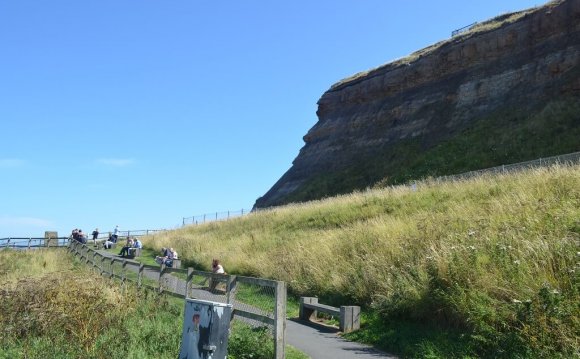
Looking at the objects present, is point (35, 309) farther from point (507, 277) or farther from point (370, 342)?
point (507, 277)

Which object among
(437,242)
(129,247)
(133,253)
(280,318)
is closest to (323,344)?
(280,318)

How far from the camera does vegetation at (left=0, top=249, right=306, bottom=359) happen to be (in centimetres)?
803

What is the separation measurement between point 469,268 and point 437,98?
4078 cm

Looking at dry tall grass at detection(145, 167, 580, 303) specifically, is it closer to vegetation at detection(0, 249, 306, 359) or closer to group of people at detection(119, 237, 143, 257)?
vegetation at detection(0, 249, 306, 359)

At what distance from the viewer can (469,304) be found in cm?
809

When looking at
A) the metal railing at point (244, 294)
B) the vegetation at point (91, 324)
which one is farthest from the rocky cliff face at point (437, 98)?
the vegetation at point (91, 324)

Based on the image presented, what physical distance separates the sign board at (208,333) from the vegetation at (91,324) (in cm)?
166

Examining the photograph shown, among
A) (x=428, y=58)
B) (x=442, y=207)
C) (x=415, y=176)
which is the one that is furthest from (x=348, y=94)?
(x=442, y=207)

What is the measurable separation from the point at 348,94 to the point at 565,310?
181ft

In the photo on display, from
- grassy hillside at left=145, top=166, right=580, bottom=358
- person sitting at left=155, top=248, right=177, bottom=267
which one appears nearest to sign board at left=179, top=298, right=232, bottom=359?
grassy hillside at left=145, top=166, right=580, bottom=358

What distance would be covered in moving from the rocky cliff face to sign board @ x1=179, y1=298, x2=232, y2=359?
27952mm

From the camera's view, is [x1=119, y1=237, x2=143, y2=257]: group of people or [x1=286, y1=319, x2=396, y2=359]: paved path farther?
[x1=119, y1=237, x2=143, y2=257]: group of people

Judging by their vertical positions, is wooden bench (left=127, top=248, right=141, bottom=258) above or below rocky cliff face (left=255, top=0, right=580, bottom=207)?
below

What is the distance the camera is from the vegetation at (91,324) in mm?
8031
